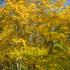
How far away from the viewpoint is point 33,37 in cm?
2394

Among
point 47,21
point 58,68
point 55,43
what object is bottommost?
point 58,68

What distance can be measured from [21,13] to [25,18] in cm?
48

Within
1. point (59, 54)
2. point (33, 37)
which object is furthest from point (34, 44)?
point (59, 54)

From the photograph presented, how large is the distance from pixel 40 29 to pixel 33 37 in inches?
34.6

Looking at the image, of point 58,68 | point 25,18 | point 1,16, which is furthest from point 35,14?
point 58,68

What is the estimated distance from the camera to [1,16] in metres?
24.6

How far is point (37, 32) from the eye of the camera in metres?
23.9

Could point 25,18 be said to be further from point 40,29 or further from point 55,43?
point 55,43

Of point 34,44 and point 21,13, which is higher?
point 21,13

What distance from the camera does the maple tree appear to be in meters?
23.3

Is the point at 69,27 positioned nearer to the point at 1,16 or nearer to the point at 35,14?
the point at 35,14

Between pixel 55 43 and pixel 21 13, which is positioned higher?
pixel 21 13

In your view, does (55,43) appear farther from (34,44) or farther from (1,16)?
(1,16)

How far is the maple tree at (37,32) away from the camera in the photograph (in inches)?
918
